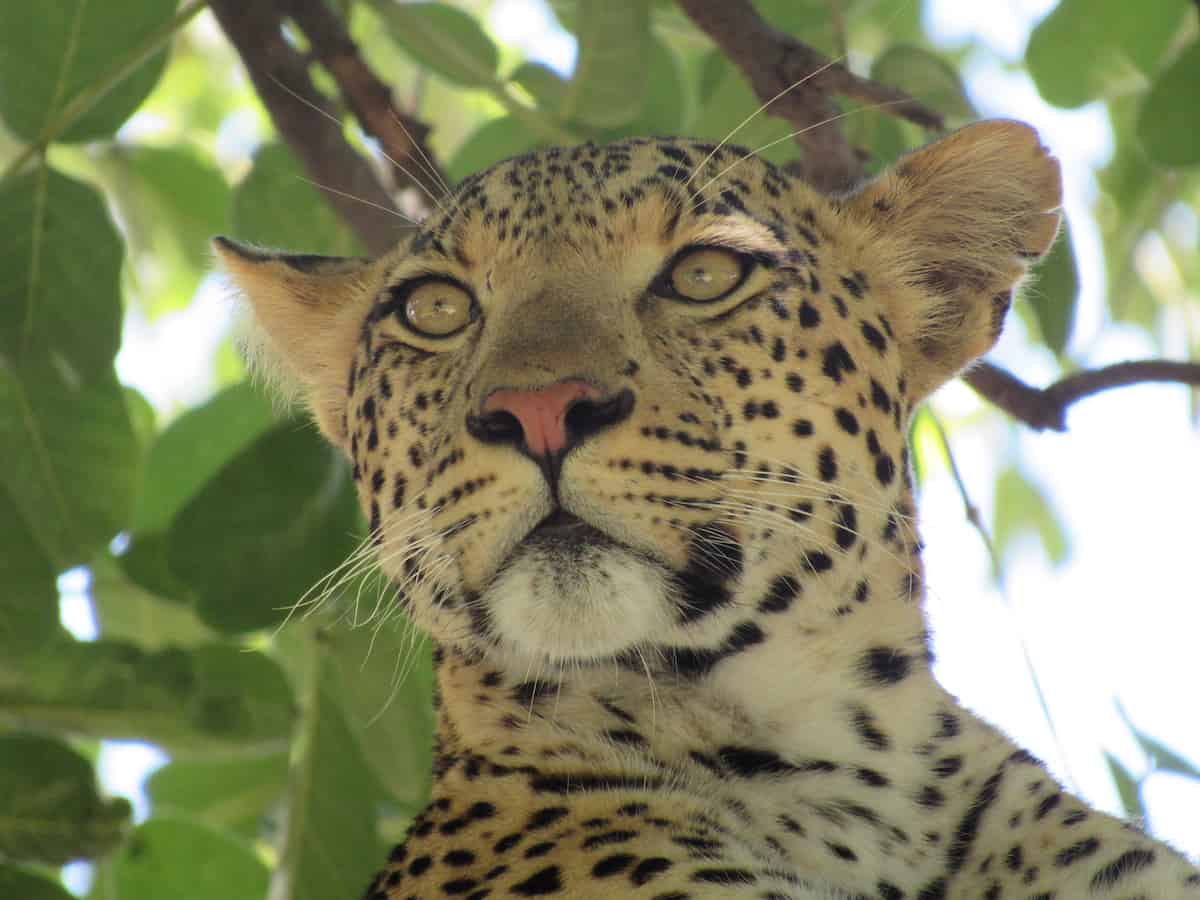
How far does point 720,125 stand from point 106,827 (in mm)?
3115

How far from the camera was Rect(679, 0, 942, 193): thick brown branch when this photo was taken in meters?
5.39

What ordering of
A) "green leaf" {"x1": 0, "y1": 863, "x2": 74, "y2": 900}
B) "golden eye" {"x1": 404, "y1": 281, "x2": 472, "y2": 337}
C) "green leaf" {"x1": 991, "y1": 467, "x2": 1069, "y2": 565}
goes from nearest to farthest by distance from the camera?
"green leaf" {"x1": 0, "y1": 863, "x2": 74, "y2": 900}, "golden eye" {"x1": 404, "y1": 281, "x2": 472, "y2": 337}, "green leaf" {"x1": 991, "y1": 467, "x2": 1069, "y2": 565}

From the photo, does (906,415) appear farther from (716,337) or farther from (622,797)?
(622,797)

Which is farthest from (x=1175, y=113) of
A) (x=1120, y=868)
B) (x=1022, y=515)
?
(x=1022, y=515)

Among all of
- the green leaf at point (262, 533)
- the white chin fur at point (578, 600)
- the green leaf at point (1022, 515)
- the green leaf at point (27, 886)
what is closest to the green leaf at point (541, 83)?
the green leaf at point (262, 533)

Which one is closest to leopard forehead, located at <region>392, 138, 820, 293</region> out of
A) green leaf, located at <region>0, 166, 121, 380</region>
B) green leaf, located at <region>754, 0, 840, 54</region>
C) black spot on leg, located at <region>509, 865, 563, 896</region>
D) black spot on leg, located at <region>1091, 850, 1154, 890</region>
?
green leaf, located at <region>754, 0, 840, 54</region>

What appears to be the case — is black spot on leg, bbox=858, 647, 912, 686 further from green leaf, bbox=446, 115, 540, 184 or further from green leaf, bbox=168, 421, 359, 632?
green leaf, bbox=446, 115, 540, 184

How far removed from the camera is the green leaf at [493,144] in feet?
22.8

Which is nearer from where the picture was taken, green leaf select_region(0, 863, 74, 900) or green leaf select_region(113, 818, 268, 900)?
green leaf select_region(0, 863, 74, 900)

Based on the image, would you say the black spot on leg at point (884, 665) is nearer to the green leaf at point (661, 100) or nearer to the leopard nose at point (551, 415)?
the leopard nose at point (551, 415)

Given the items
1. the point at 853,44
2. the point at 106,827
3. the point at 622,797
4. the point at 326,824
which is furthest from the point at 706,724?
the point at 853,44

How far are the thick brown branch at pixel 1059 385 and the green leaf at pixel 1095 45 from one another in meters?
1.15

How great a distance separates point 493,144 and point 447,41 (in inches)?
32.8

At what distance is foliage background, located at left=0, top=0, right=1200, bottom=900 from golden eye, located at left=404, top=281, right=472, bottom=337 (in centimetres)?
85
